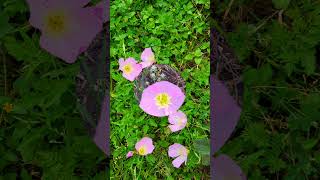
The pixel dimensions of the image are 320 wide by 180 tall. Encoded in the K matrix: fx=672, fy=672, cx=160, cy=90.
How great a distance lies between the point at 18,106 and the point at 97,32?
26 centimetres

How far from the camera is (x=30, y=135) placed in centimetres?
162

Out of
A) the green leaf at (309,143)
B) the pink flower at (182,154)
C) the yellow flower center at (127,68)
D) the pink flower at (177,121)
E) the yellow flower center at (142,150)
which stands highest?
the yellow flower center at (127,68)

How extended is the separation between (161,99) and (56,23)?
1.02 ft

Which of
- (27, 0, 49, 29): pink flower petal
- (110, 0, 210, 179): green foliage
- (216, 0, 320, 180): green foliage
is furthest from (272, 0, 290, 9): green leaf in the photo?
(27, 0, 49, 29): pink flower petal

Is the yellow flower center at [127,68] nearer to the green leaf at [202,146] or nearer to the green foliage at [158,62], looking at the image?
the green foliage at [158,62]

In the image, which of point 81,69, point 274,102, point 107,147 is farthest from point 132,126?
point 274,102

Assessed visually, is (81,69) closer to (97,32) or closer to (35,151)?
(97,32)

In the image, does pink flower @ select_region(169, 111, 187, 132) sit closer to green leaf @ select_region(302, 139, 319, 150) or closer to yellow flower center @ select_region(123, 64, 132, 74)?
yellow flower center @ select_region(123, 64, 132, 74)

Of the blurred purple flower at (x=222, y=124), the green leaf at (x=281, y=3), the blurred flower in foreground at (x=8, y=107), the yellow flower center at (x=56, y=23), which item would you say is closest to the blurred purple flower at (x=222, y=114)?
the blurred purple flower at (x=222, y=124)

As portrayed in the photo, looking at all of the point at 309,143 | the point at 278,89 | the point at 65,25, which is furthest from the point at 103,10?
the point at 309,143

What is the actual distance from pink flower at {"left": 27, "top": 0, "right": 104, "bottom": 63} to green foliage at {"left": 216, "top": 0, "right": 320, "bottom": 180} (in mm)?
324

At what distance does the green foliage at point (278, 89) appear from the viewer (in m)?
1.61

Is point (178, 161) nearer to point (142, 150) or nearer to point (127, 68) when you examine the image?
point (142, 150)

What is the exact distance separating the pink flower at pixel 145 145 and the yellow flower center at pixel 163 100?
0.09 metres
